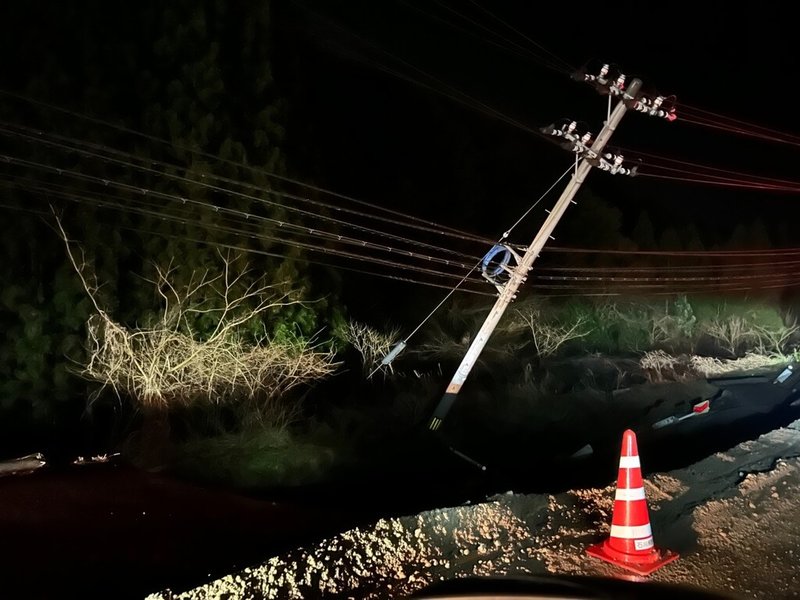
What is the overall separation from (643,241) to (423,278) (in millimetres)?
11590

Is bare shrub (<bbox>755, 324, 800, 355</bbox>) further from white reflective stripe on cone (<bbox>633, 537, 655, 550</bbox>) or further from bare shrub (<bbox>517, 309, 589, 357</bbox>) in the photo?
white reflective stripe on cone (<bbox>633, 537, 655, 550</bbox>)

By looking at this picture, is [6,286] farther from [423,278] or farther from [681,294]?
[681,294]

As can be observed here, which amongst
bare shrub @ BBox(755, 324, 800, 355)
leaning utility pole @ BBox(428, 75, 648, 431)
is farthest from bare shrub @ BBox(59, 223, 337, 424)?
bare shrub @ BBox(755, 324, 800, 355)

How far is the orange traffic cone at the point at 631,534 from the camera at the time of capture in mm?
4930

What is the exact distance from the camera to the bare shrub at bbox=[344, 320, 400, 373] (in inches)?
511

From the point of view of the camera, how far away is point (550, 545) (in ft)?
17.6

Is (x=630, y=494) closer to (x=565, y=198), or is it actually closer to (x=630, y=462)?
(x=630, y=462)

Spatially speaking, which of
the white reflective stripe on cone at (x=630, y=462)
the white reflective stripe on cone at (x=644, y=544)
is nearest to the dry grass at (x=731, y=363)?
the white reflective stripe on cone at (x=630, y=462)

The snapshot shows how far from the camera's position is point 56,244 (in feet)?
29.0

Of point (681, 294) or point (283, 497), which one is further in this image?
point (681, 294)

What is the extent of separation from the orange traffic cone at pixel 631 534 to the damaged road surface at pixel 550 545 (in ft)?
0.35

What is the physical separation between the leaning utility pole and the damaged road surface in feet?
16.4

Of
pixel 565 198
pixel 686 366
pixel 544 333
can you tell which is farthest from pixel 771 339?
pixel 565 198

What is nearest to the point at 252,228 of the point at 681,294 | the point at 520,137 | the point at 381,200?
the point at 381,200
